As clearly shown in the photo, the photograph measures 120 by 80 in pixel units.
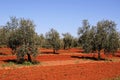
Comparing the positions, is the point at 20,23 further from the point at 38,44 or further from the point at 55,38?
the point at 55,38

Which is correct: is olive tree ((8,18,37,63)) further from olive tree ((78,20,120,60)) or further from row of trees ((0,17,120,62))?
olive tree ((78,20,120,60))

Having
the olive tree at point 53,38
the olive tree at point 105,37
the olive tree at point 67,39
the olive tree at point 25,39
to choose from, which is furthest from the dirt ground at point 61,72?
the olive tree at point 67,39

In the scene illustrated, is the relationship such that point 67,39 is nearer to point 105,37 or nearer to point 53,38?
point 53,38

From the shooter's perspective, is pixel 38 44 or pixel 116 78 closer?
pixel 116 78

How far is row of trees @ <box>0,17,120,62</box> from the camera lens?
152 feet

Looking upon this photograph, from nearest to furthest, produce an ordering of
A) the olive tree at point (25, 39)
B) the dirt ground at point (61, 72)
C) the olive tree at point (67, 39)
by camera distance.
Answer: the dirt ground at point (61, 72)
the olive tree at point (25, 39)
the olive tree at point (67, 39)

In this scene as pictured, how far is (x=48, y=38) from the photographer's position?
87188 mm

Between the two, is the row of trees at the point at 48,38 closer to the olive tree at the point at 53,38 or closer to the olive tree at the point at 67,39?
the olive tree at the point at 53,38

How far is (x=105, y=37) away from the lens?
206 feet

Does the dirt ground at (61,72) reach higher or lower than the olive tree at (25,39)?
lower

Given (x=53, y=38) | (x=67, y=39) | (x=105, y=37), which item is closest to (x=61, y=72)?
(x=105, y=37)

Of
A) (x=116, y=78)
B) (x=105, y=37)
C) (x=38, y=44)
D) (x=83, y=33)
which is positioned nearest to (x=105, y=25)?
(x=105, y=37)

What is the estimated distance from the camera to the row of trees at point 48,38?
4641cm

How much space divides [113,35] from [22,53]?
26420 millimetres
